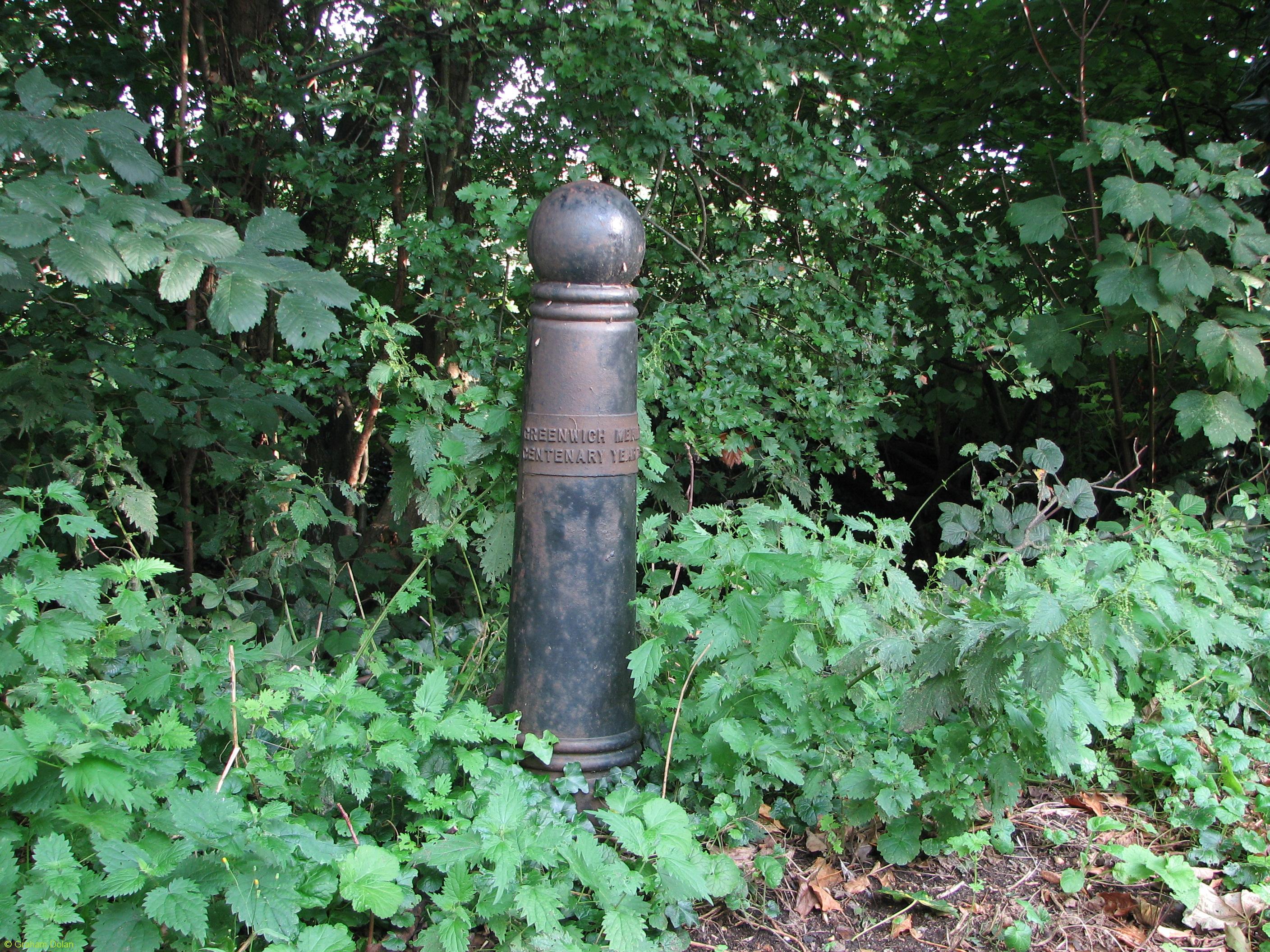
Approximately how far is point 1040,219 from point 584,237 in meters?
2.25

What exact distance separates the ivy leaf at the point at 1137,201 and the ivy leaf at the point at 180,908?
3387 millimetres

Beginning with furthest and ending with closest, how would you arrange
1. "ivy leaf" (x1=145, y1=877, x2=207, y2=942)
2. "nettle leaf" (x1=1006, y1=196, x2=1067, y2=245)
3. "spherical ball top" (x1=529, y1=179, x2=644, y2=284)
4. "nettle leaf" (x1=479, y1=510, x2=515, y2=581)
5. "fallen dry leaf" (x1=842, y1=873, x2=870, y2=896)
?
1. "nettle leaf" (x1=1006, y1=196, x2=1067, y2=245)
2. "nettle leaf" (x1=479, y1=510, x2=515, y2=581)
3. "spherical ball top" (x1=529, y1=179, x2=644, y2=284)
4. "fallen dry leaf" (x1=842, y1=873, x2=870, y2=896)
5. "ivy leaf" (x1=145, y1=877, x2=207, y2=942)

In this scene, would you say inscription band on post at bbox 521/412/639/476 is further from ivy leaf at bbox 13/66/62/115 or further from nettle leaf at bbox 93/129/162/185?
ivy leaf at bbox 13/66/62/115

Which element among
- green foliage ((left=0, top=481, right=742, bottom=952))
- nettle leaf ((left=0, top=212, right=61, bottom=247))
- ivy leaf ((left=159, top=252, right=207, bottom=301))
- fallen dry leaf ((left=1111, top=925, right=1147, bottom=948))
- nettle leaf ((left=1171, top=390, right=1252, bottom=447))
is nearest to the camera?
green foliage ((left=0, top=481, right=742, bottom=952))

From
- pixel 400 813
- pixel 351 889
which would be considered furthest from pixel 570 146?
pixel 351 889

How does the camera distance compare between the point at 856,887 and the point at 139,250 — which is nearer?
the point at 139,250

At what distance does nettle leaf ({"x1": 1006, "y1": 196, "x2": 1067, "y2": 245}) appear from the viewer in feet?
12.3

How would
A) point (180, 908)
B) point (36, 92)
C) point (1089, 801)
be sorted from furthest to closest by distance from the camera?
1. point (1089, 801)
2. point (36, 92)
3. point (180, 908)

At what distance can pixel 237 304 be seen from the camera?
6.27 ft

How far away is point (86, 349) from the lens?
3463 millimetres

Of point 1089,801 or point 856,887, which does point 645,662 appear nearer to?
point 856,887

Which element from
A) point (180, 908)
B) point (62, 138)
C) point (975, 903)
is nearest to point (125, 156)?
point (62, 138)

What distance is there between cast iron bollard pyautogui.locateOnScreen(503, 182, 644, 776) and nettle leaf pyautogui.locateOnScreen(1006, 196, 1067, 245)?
Result: 2.02m

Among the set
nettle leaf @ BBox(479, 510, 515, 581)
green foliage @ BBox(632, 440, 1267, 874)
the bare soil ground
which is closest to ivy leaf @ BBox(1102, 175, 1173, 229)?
green foliage @ BBox(632, 440, 1267, 874)
